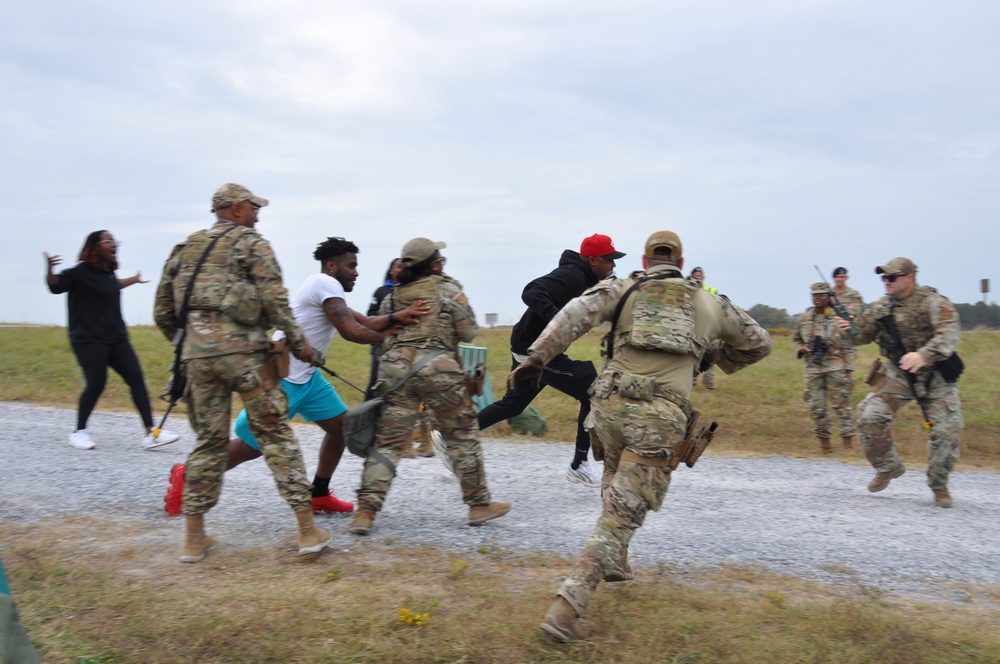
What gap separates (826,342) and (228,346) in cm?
920

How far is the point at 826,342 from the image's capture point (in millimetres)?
12070

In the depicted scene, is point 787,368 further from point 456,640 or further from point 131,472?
point 456,640

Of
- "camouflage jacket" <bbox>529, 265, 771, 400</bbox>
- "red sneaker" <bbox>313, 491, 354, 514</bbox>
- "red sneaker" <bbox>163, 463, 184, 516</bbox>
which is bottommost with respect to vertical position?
"red sneaker" <bbox>313, 491, 354, 514</bbox>

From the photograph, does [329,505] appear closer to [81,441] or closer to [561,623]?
[561,623]

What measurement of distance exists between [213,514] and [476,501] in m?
2.05

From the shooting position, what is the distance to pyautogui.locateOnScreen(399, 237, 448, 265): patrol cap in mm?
6113

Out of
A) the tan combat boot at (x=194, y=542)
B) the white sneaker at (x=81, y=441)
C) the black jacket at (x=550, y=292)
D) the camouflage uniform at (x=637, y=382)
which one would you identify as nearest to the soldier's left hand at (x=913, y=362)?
the black jacket at (x=550, y=292)

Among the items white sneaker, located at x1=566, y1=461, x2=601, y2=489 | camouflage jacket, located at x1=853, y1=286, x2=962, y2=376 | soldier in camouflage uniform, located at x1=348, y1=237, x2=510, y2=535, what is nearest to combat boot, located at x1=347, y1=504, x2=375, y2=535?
soldier in camouflage uniform, located at x1=348, y1=237, x2=510, y2=535

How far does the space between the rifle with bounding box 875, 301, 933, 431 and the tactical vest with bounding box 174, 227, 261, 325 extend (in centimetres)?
573

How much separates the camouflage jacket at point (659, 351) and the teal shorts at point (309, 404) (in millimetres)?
2285

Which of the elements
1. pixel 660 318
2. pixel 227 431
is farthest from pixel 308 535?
pixel 660 318

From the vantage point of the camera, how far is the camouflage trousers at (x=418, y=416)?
238 inches

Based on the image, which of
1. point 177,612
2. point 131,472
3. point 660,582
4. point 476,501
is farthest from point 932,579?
point 131,472

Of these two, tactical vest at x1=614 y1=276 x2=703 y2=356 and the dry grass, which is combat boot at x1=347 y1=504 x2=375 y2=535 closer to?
the dry grass
